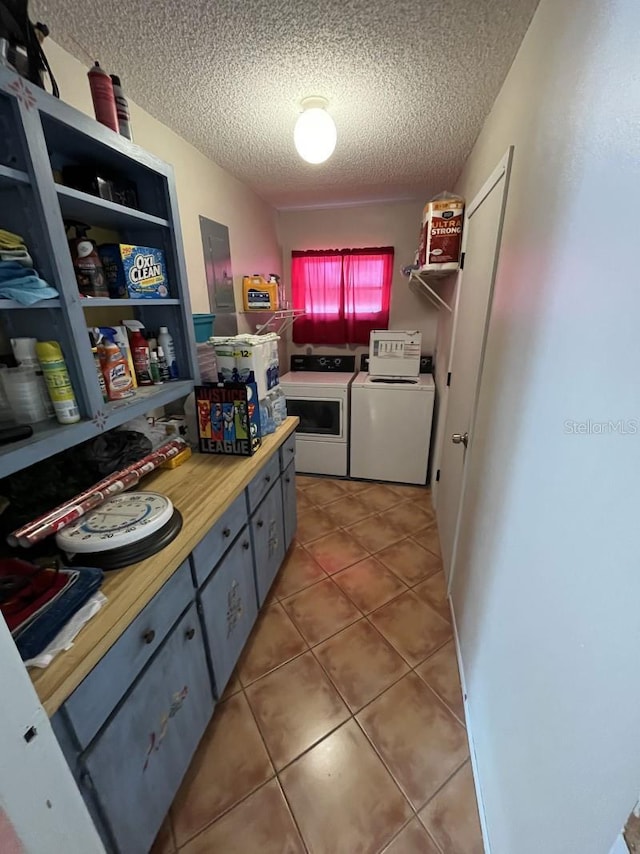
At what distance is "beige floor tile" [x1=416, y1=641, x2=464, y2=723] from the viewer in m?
1.39

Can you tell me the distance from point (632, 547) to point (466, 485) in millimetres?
1099

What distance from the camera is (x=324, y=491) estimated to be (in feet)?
9.55

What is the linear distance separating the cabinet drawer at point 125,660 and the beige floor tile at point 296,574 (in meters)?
0.99

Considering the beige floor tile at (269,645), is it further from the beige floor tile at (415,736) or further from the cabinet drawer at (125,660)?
the cabinet drawer at (125,660)

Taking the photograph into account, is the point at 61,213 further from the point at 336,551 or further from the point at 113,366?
the point at 336,551

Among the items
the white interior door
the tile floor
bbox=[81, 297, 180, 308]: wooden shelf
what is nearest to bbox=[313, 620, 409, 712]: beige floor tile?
the tile floor

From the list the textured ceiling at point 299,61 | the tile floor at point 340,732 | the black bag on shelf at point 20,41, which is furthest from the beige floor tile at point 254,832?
the textured ceiling at point 299,61

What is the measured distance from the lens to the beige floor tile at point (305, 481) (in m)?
3.00

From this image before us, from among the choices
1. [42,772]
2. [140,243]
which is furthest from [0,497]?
[140,243]

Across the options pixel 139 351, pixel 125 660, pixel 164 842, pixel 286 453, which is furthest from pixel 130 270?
pixel 164 842

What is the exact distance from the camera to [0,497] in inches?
36.3

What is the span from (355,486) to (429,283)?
5.89 ft

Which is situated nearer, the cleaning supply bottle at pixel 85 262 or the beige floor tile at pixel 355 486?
the cleaning supply bottle at pixel 85 262

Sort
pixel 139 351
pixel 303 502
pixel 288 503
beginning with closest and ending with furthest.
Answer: pixel 139 351
pixel 288 503
pixel 303 502
